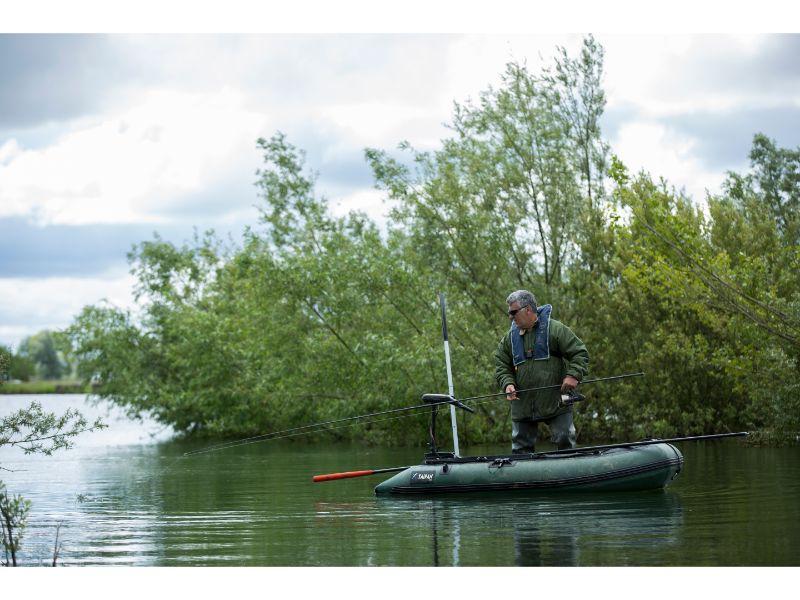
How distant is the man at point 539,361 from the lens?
1066 centimetres

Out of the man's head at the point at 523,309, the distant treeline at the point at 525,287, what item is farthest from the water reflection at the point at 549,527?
the distant treeline at the point at 525,287

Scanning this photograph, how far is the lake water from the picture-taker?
7.25 meters

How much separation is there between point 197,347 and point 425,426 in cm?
820

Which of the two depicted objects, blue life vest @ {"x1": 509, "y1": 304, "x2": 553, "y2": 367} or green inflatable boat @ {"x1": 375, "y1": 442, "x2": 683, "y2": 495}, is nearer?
green inflatable boat @ {"x1": 375, "y1": 442, "x2": 683, "y2": 495}

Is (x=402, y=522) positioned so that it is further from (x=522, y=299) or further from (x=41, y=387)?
(x=41, y=387)

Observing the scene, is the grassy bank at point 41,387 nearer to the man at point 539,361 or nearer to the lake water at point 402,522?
the lake water at point 402,522

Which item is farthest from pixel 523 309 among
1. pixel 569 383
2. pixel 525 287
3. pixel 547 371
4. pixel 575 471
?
pixel 525 287

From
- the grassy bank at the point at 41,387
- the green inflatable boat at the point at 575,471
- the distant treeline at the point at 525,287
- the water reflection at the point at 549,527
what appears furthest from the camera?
the grassy bank at the point at 41,387

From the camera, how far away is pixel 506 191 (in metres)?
21.7

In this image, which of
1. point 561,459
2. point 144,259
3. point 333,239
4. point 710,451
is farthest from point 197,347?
point 561,459

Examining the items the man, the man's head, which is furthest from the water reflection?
the man's head

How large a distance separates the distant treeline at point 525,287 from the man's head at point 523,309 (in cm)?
549

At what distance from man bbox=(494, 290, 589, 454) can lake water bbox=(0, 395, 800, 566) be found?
0.84m

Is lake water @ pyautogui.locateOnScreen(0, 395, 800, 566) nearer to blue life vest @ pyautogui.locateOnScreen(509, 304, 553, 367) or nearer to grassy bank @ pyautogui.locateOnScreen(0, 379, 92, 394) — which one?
blue life vest @ pyautogui.locateOnScreen(509, 304, 553, 367)
